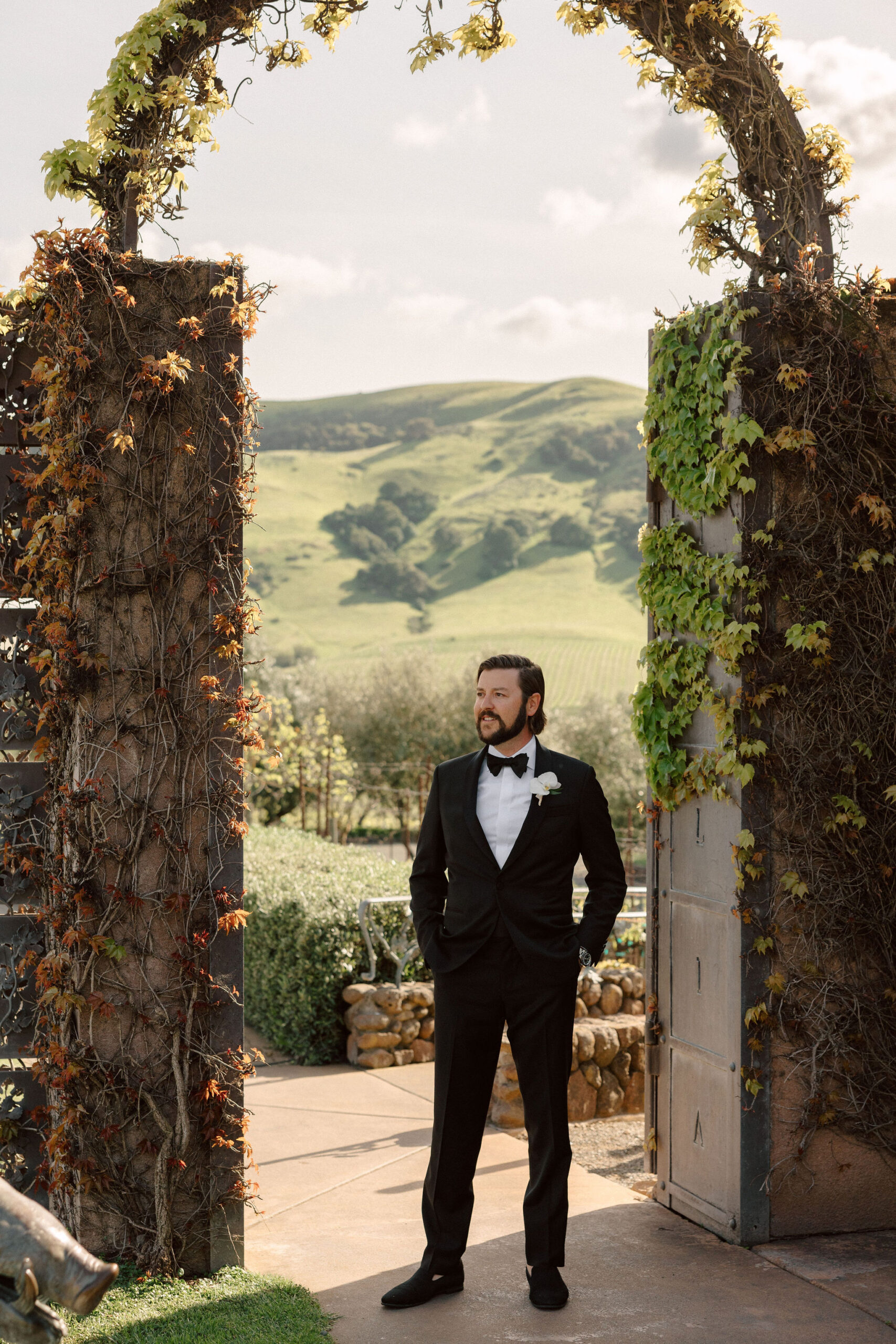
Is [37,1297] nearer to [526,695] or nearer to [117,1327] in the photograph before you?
[117,1327]

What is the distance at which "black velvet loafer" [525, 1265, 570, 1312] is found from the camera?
387cm

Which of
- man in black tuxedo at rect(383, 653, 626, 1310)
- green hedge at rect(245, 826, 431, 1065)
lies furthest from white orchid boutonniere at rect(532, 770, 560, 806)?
green hedge at rect(245, 826, 431, 1065)

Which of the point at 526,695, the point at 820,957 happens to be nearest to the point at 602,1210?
the point at 820,957

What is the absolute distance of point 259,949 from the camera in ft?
26.6

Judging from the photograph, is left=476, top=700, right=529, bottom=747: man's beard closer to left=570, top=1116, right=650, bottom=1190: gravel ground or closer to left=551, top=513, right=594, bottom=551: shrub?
left=570, top=1116, right=650, bottom=1190: gravel ground

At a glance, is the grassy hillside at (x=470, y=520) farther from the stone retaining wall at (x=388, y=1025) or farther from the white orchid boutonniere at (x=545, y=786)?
the white orchid boutonniere at (x=545, y=786)

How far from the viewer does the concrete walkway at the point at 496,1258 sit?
371 cm

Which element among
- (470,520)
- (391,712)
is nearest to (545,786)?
(391,712)

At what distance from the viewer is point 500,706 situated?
12.9ft

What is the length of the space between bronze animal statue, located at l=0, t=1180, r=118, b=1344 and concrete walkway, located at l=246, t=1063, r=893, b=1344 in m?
1.61

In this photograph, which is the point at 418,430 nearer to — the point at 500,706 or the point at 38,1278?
the point at 500,706

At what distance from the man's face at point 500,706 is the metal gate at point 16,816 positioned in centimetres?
157

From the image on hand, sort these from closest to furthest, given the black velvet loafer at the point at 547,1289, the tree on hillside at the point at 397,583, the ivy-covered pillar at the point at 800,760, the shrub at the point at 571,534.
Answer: the black velvet loafer at the point at 547,1289 < the ivy-covered pillar at the point at 800,760 < the tree on hillside at the point at 397,583 < the shrub at the point at 571,534

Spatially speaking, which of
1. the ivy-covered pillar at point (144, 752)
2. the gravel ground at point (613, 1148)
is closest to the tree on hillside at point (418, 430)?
the gravel ground at point (613, 1148)
